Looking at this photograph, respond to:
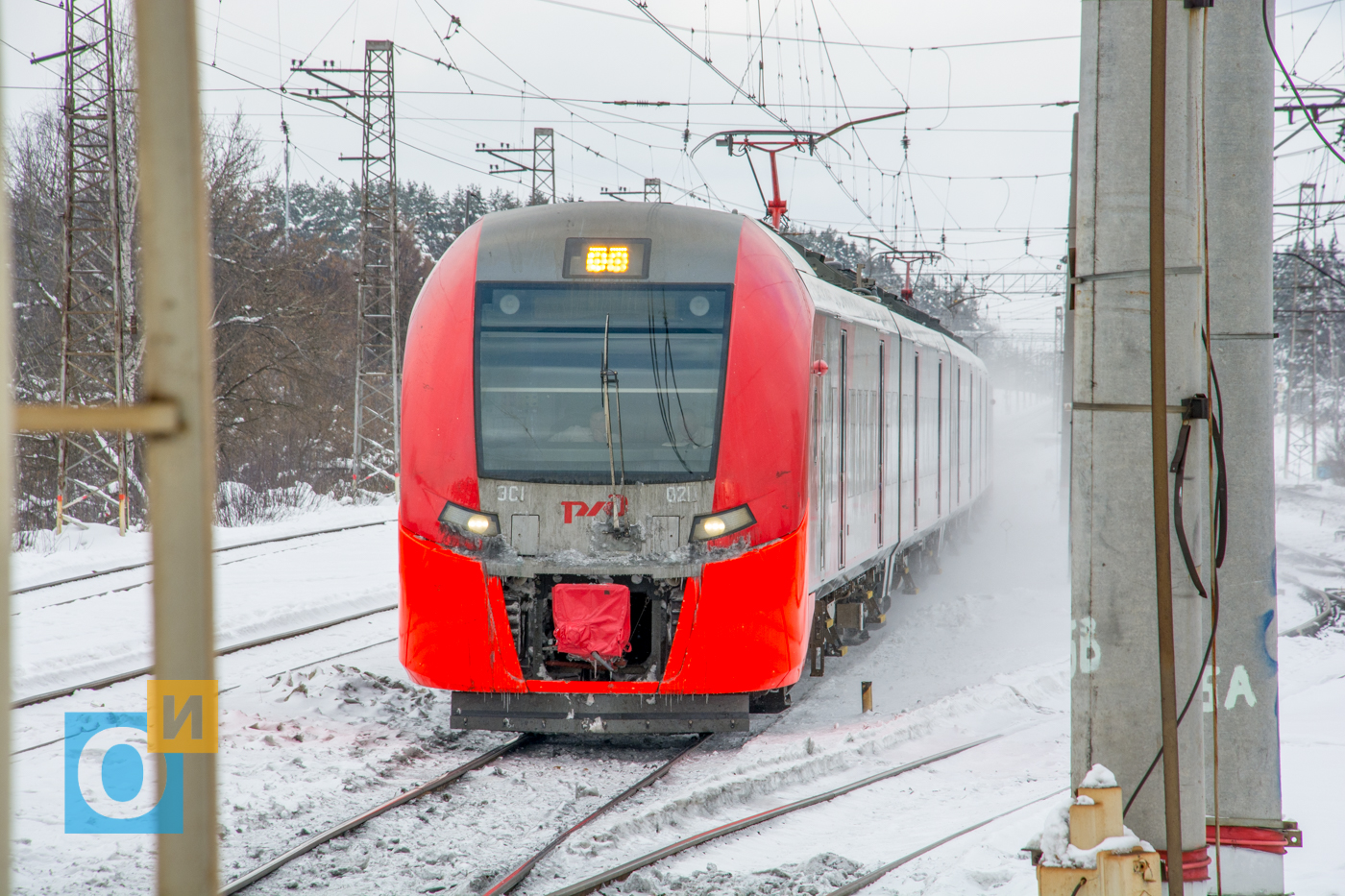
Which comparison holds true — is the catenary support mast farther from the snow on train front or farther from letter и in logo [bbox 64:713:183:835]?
letter и in logo [bbox 64:713:183:835]

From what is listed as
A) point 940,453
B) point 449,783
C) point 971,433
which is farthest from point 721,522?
point 971,433

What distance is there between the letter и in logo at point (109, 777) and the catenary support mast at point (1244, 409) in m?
3.93

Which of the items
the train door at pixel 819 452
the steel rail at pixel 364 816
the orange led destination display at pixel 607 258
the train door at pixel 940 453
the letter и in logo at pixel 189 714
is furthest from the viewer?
the train door at pixel 940 453

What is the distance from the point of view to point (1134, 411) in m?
2.88

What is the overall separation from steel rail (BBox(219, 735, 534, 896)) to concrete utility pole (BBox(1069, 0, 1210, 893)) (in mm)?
2928

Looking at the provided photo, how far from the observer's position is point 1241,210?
379cm

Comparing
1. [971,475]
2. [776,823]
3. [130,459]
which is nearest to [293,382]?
[130,459]

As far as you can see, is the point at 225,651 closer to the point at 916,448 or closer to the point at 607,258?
the point at 607,258

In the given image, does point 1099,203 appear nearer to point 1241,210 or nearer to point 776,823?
point 1241,210

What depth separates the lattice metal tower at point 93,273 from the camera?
15.9m

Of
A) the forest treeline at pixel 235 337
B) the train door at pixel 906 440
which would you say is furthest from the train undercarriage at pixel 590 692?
the forest treeline at pixel 235 337

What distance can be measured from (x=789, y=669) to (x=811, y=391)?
1.62 meters

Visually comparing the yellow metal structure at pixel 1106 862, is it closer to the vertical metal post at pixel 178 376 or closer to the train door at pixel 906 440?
the vertical metal post at pixel 178 376

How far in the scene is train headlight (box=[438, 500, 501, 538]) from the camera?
246 inches
